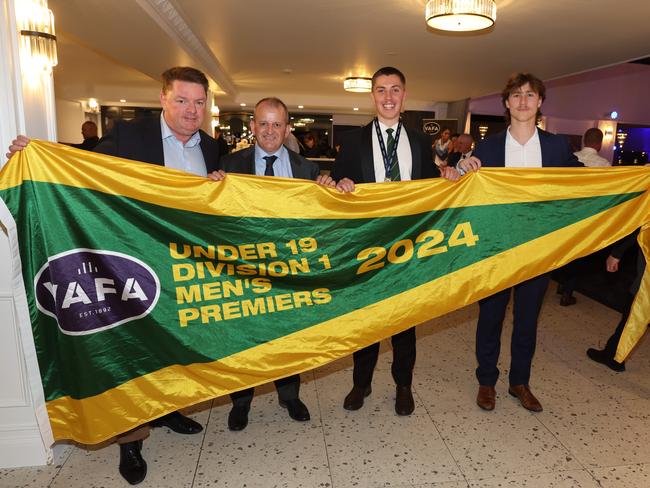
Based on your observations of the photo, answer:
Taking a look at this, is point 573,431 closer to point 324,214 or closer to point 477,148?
point 477,148

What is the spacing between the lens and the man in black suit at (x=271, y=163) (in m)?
2.06

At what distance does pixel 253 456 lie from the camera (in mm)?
2137

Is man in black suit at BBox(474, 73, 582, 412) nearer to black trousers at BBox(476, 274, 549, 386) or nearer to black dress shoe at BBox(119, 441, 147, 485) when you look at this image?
black trousers at BBox(476, 274, 549, 386)

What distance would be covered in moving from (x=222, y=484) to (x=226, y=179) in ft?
4.11

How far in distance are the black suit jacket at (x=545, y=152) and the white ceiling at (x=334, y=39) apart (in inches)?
104

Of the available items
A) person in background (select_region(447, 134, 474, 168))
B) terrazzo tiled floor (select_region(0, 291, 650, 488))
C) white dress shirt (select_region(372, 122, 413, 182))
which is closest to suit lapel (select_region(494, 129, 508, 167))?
white dress shirt (select_region(372, 122, 413, 182))

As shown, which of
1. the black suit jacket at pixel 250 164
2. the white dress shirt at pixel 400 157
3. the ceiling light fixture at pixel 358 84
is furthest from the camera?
the ceiling light fixture at pixel 358 84

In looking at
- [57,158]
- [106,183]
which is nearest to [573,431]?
[106,183]

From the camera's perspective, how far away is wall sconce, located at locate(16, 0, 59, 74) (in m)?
1.87

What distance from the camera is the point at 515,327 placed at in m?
2.46

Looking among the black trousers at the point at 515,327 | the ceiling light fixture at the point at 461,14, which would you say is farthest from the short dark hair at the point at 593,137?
the black trousers at the point at 515,327

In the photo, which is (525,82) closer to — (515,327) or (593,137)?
(515,327)

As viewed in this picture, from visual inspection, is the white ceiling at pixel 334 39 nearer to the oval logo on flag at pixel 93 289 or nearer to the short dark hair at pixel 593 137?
the short dark hair at pixel 593 137

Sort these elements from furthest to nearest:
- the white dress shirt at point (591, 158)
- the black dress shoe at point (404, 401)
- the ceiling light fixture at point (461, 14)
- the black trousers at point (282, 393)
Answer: the white dress shirt at point (591, 158) < the ceiling light fixture at point (461, 14) < the black dress shoe at point (404, 401) < the black trousers at point (282, 393)
